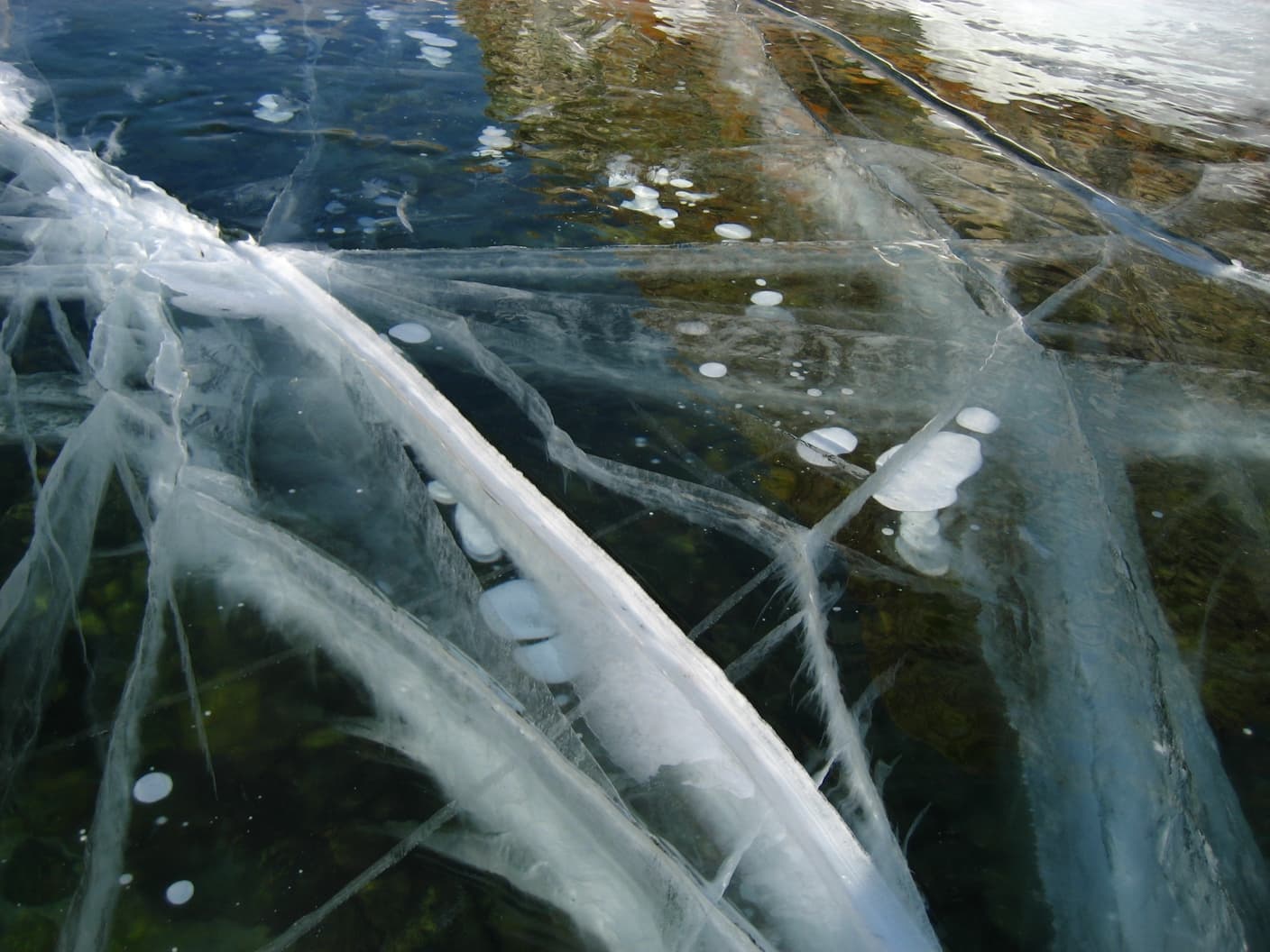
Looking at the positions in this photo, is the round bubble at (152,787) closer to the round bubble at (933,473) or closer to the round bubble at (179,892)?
the round bubble at (179,892)

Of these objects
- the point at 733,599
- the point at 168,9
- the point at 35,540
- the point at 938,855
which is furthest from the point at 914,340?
the point at 168,9

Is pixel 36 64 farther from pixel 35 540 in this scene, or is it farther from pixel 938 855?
pixel 938 855

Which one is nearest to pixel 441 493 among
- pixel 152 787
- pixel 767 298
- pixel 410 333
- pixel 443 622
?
pixel 443 622

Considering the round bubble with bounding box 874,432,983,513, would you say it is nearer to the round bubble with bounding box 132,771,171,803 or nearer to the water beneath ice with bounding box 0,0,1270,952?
the water beneath ice with bounding box 0,0,1270,952

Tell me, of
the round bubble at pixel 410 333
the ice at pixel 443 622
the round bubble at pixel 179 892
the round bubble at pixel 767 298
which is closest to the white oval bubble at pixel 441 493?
the ice at pixel 443 622

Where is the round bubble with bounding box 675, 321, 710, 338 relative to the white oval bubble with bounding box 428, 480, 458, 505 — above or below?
above

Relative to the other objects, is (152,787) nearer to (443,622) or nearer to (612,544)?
(443,622)

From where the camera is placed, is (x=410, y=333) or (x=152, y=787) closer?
(x=152, y=787)

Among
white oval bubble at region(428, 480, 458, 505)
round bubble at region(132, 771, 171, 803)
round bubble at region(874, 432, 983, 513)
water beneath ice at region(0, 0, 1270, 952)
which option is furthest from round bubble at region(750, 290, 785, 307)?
round bubble at region(132, 771, 171, 803)
